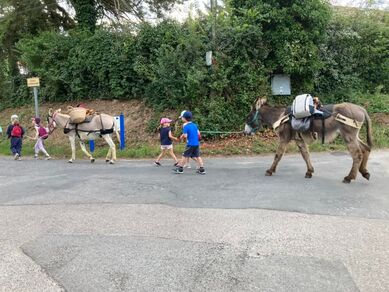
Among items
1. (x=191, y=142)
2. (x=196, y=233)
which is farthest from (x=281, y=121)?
(x=196, y=233)

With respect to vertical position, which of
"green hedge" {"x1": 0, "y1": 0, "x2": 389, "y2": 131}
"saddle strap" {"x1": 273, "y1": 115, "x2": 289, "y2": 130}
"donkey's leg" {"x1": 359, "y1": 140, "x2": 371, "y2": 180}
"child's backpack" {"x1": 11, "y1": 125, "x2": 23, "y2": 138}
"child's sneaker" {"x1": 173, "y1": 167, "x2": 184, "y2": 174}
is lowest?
"child's sneaker" {"x1": 173, "y1": 167, "x2": 184, "y2": 174}

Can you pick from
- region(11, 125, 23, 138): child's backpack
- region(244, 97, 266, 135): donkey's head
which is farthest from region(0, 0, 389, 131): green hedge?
region(11, 125, 23, 138): child's backpack

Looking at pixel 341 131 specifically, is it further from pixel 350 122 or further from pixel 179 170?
pixel 179 170

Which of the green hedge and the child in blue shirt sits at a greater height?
the green hedge

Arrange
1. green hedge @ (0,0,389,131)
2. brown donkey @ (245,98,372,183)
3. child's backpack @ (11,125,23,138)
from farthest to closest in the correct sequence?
green hedge @ (0,0,389,131), child's backpack @ (11,125,23,138), brown donkey @ (245,98,372,183)

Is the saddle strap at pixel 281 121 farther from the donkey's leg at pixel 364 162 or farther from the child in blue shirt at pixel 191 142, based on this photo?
the child in blue shirt at pixel 191 142

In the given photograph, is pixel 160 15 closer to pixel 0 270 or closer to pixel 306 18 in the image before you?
pixel 306 18

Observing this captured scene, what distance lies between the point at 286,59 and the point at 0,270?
13.0 m

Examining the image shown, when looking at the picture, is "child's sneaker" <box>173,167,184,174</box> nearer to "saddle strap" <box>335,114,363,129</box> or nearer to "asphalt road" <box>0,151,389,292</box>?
"asphalt road" <box>0,151,389,292</box>

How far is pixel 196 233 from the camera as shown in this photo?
5.60 m

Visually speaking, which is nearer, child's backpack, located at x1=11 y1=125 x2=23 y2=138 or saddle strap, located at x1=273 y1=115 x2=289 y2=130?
saddle strap, located at x1=273 y1=115 x2=289 y2=130

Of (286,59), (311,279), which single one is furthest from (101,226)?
(286,59)

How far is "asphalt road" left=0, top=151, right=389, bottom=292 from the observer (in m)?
4.23

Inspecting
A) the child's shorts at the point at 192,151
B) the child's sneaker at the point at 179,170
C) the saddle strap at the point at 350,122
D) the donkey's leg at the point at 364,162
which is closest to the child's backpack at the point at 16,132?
the child's sneaker at the point at 179,170
